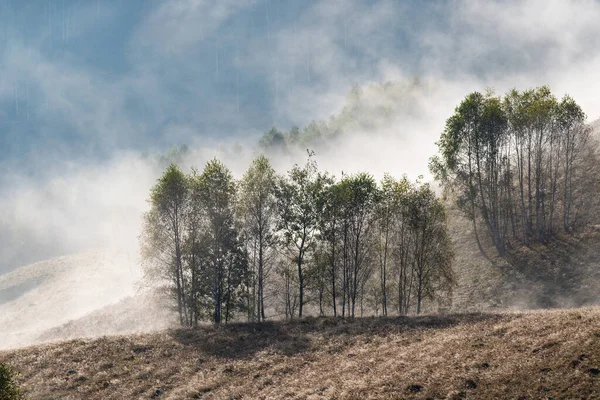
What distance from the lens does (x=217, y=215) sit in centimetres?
4772

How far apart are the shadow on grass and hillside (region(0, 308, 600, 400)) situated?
0.31ft

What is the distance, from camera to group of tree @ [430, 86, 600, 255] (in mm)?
58125

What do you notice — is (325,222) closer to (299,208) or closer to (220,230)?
(299,208)

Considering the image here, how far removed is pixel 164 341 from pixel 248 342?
783 centimetres

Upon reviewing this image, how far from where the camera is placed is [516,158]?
67125 mm

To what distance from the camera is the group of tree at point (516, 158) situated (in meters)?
58.1

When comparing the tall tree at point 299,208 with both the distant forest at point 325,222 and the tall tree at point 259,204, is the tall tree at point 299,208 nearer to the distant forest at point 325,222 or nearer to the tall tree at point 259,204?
the distant forest at point 325,222

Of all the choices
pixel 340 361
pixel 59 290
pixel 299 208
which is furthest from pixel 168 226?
pixel 59 290

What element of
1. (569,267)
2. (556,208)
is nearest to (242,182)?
(569,267)

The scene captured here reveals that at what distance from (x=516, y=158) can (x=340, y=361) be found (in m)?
51.9

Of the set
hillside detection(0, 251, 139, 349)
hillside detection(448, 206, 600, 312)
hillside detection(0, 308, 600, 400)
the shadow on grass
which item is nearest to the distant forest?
hillside detection(448, 206, 600, 312)

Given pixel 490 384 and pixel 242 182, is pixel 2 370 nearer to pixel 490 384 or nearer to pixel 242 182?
pixel 490 384

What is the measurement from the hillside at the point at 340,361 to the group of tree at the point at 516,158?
1182 inches

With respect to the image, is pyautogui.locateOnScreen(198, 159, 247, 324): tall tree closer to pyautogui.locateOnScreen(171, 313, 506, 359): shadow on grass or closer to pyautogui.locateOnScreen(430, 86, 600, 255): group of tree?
pyautogui.locateOnScreen(171, 313, 506, 359): shadow on grass
